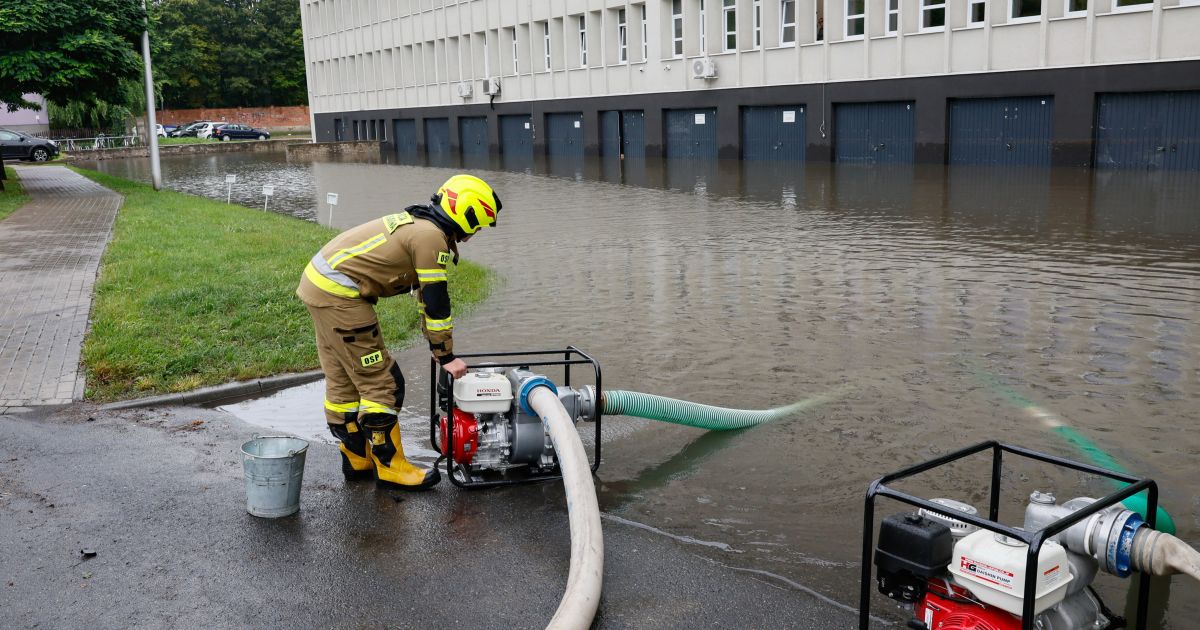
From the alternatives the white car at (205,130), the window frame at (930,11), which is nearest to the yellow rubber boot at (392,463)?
the window frame at (930,11)

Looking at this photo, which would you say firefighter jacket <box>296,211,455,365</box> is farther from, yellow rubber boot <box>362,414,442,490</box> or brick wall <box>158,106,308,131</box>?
brick wall <box>158,106,308,131</box>

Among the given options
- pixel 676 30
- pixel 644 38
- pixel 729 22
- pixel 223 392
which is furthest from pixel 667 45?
pixel 223 392

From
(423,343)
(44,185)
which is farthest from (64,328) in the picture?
(44,185)

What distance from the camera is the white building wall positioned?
80.5 feet

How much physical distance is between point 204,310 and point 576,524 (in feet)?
23.4

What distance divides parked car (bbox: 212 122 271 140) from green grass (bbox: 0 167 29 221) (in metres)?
43.8

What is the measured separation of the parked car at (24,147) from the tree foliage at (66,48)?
26.4 meters

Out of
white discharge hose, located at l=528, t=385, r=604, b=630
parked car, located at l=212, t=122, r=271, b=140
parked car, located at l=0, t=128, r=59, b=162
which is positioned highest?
parked car, located at l=212, t=122, r=271, b=140

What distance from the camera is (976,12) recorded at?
27.2 m

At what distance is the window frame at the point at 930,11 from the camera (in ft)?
91.8

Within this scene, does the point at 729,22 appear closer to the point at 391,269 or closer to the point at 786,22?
the point at 786,22

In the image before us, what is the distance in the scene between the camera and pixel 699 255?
14672 millimetres

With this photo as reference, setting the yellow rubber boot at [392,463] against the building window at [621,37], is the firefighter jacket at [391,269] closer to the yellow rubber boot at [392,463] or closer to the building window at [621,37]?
the yellow rubber boot at [392,463]

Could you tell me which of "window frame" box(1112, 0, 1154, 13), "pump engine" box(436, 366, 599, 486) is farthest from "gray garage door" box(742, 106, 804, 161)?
"pump engine" box(436, 366, 599, 486)
